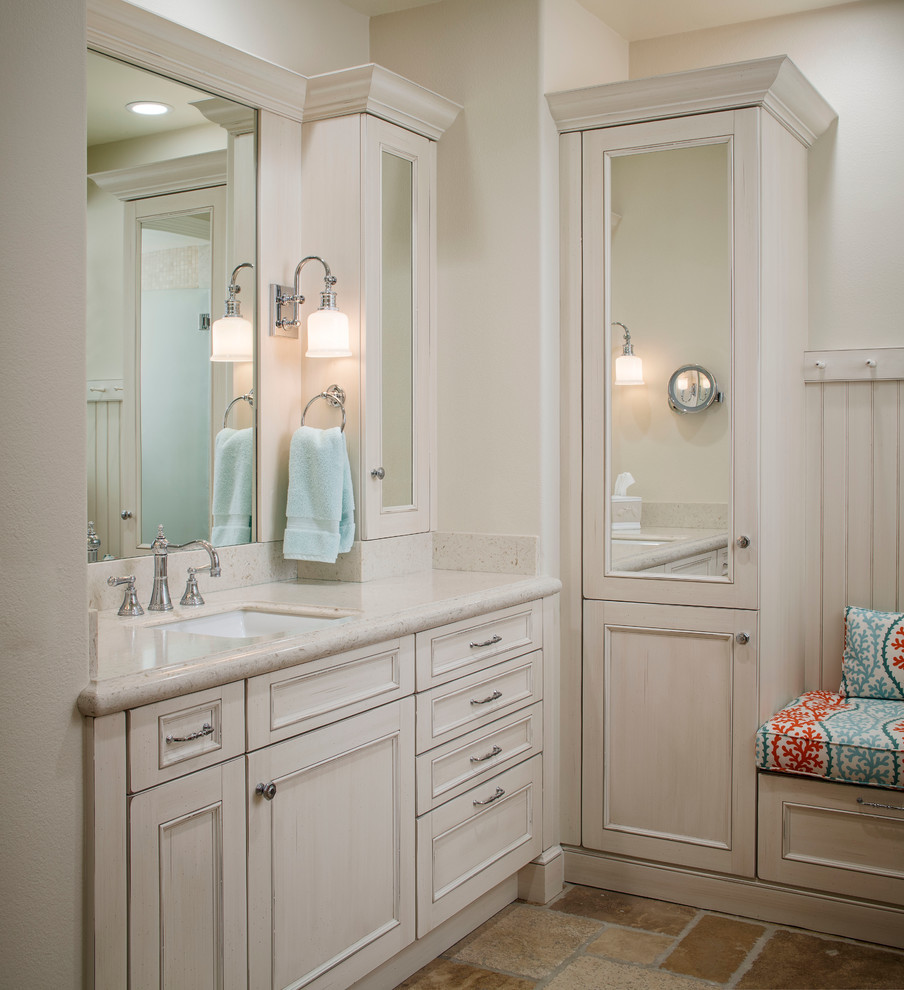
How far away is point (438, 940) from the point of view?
256 centimetres

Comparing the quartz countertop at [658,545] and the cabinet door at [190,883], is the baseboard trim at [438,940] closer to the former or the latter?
the cabinet door at [190,883]

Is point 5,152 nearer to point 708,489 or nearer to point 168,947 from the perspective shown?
point 168,947

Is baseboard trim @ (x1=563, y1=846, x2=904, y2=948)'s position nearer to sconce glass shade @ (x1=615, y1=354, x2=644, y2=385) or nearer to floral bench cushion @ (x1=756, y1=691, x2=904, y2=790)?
floral bench cushion @ (x1=756, y1=691, x2=904, y2=790)

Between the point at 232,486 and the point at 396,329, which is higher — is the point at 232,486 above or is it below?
below

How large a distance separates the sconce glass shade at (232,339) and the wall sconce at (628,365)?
1.08 metres

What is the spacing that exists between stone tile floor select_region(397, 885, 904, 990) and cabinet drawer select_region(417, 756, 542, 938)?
0.15 metres

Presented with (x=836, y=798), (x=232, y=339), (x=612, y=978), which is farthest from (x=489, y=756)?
(x=232, y=339)

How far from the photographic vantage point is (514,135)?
2963mm

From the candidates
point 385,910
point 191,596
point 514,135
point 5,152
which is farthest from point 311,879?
point 514,135

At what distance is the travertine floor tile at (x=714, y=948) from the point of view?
2.51 metres

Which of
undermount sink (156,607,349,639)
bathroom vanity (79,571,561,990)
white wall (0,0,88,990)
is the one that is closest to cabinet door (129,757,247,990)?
bathroom vanity (79,571,561,990)

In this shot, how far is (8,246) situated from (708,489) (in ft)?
6.56

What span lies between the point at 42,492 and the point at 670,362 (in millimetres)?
1903

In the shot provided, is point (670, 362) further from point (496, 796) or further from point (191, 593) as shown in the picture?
point (191, 593)
